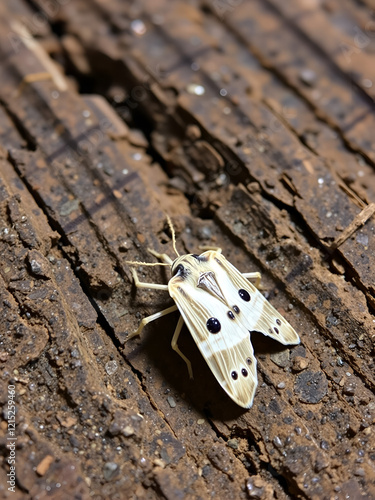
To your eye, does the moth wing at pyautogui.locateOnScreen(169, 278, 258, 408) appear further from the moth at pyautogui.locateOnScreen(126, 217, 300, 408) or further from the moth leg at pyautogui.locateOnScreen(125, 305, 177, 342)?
the moth leg at pyautogui.locateOnScreen(125, 305, 177, 342)

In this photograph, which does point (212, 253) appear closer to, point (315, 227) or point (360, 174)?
point (315, 227)

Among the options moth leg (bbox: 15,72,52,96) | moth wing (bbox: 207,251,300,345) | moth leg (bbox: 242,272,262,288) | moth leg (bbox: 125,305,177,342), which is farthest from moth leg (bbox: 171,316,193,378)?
moth leg (bbox: 15,72,52,96)

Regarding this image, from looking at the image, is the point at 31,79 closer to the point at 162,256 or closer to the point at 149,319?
the point at 162,256

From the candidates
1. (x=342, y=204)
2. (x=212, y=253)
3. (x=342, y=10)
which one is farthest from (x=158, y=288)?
(x=342, y=10)

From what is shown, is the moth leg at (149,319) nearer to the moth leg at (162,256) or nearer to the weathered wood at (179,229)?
the weathered wood at (179,229)

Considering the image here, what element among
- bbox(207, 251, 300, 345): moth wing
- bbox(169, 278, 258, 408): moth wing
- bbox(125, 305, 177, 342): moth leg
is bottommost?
bbox(125, 305, 177, 342): moth leg

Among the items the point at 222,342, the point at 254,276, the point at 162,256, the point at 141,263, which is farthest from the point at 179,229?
the point at 222,342
